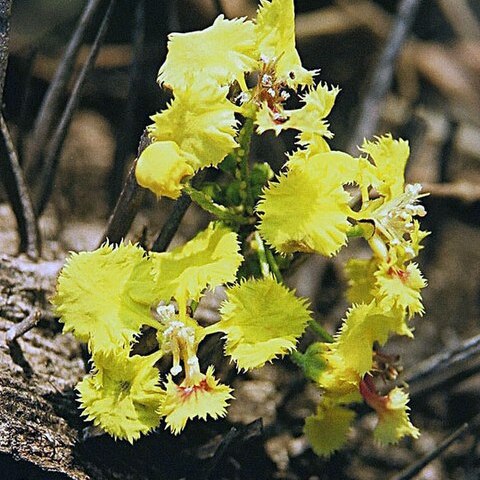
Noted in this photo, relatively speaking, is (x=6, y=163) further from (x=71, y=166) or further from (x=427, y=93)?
(x=427, y=93)

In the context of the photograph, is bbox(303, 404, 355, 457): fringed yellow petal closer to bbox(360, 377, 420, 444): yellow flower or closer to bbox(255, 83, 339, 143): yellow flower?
bbox(360, 377, 420, 444): yellow flower

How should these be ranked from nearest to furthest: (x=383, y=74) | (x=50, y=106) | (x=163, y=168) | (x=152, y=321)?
(x=163, y=168) → (x=152, y=321) → (x=50, y=106) → (x=383, y=74)

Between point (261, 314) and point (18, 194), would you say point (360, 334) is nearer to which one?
point (261, 314)

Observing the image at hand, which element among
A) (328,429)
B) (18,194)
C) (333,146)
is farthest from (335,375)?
(333,146)

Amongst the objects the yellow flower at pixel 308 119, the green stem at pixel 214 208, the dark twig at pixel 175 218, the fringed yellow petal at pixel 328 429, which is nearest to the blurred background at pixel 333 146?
the fringed yellow petal at pixel 328 429

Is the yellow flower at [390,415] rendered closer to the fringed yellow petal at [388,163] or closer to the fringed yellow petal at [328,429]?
the fringed yellow petal at [328,429]

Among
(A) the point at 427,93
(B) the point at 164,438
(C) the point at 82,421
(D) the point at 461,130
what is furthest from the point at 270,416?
(A) the point at 427,93
